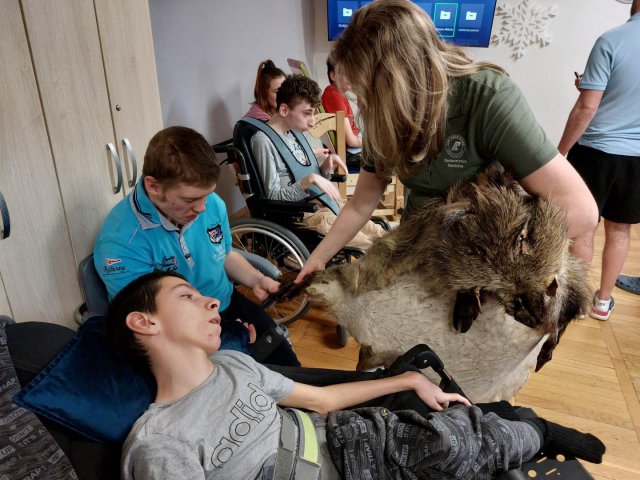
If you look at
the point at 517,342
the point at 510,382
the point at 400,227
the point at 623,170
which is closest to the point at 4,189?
the point at 400,227

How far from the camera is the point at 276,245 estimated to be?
2.29 m

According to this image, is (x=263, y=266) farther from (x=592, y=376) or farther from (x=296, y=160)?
(x=592, y=376)

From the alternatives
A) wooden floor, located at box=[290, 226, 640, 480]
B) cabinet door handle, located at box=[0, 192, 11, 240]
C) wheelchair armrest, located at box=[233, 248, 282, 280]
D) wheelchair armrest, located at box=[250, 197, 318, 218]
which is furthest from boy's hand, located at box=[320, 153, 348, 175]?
cabinet door handle, located at box=[0, 192, 11, 240]

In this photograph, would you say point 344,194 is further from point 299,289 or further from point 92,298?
point 92,298

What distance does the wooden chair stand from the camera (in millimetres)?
2809

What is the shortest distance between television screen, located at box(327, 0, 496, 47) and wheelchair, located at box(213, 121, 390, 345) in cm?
249

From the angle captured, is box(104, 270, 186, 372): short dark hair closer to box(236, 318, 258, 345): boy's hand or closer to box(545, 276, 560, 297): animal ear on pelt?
box(236, 318, 258, 345): boy's hand

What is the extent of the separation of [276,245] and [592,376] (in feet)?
5.37

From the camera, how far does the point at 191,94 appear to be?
10.1ft

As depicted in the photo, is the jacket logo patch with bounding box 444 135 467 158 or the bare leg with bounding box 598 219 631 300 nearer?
the jacket logo patch with bounding box 444 135 467 158

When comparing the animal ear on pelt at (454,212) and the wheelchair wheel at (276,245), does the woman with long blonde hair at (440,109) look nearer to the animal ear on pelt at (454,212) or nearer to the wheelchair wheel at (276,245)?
the animal ear on pelt at (454,212)

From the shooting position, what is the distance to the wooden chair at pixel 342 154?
281 centimetres

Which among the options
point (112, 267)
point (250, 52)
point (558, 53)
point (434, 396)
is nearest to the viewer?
point (434, 396)

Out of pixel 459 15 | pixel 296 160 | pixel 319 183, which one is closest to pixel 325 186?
pixel 319 183
